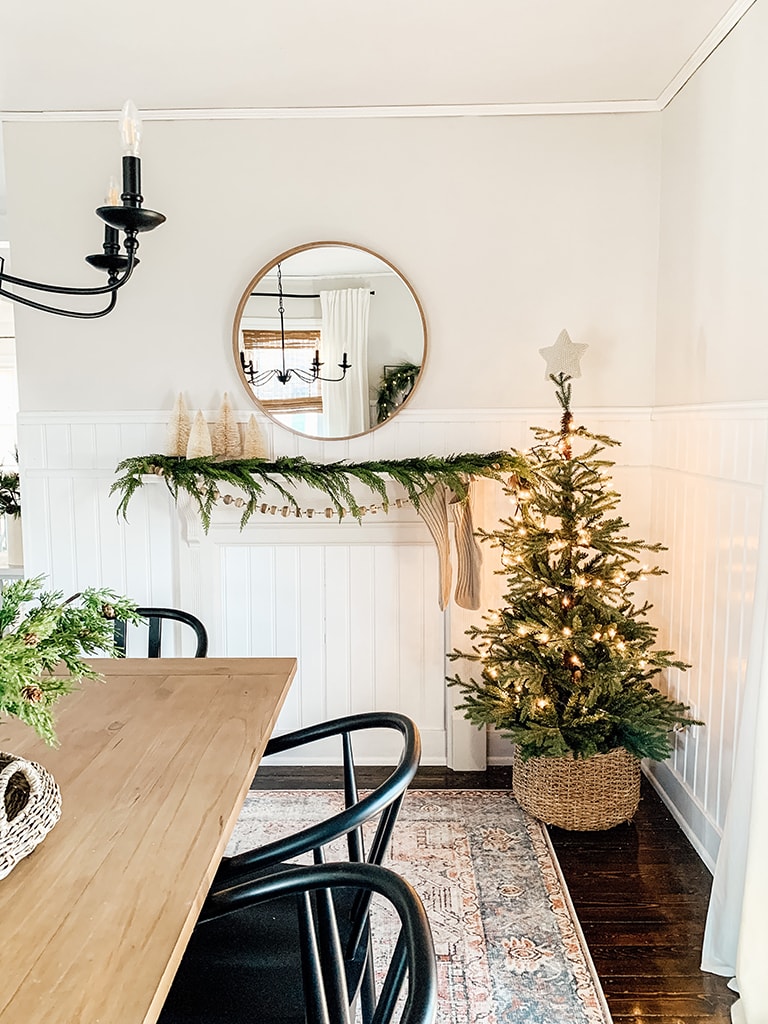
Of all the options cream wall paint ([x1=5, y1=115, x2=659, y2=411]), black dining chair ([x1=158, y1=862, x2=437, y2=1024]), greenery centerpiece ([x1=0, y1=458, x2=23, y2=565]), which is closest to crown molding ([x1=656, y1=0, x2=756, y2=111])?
cream wall paint ([x1=5, y1=115, x2=659, y2=411])

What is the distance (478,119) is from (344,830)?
8.70ft

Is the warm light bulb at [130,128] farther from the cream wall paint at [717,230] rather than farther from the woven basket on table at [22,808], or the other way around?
the cream wall paint at [717,230]

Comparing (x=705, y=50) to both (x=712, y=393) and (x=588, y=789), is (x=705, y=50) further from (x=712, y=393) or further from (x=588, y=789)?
(x=588, y=789)

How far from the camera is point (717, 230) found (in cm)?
255

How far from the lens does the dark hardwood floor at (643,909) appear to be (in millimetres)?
1961

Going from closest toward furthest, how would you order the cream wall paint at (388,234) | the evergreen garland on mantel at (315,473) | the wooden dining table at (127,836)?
the wooden dining table at (127,836)
the evergreen garland on mantel at (315,473)
the cream wall paint at (388,234)

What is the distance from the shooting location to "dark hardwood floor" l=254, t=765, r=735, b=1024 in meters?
1.96

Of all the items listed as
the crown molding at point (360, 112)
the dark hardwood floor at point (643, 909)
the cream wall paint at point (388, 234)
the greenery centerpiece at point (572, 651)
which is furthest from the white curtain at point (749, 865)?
the crown molding at point (360, 112)

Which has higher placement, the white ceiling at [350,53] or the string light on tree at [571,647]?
the white ceiling at [350,53]

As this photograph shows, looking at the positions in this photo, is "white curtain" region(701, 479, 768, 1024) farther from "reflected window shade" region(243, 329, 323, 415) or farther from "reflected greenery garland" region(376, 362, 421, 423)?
"reflected window shade" region(243, 329, 323, 415)

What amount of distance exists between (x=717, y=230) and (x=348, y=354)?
129 centimetres

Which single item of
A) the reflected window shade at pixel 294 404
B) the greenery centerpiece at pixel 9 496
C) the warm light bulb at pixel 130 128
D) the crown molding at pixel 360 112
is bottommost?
the greenery centerpiece at pixel 9 496

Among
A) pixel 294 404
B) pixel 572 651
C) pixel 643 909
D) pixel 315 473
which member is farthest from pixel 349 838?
pixel 294 404

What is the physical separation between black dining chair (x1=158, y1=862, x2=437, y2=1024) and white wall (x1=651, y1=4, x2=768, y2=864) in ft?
4.69
